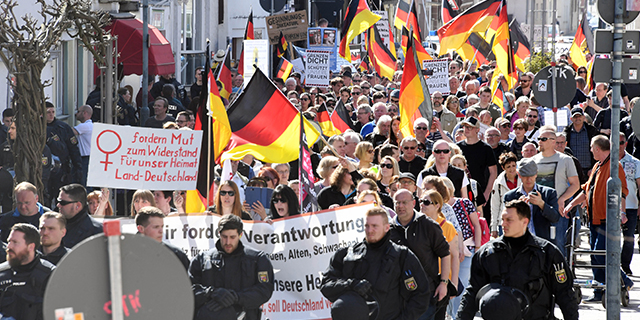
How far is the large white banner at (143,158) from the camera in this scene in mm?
8797

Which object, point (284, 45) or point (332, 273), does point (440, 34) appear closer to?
point (284, 45)

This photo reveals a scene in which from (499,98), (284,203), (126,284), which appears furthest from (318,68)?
(126,284)

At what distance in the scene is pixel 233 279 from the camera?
6965 millimetres

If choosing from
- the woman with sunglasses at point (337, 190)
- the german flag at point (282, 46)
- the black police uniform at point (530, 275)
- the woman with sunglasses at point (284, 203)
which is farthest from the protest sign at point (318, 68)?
the black police uniform at point (530, 275)

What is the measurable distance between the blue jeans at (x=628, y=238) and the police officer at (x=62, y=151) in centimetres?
695

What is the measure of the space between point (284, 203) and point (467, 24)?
40.4ft

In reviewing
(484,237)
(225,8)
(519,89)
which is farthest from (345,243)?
(225,8)

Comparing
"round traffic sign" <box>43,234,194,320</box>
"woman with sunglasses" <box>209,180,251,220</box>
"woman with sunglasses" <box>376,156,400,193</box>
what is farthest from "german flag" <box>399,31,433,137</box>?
"round traffic sign" <box>43,234,194,320</box>

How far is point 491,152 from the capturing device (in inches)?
468

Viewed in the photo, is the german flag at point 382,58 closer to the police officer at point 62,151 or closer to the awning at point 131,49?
the awning at point 131,49

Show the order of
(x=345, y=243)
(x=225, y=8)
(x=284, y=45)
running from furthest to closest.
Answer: (x=225, y=8) < (x=284, y=45) < (x=345, y=243)

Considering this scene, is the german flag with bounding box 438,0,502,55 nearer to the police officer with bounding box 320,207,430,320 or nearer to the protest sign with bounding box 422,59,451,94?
the protest sign with bounding box 422,59,451,94

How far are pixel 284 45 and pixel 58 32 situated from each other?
14989 millimetres

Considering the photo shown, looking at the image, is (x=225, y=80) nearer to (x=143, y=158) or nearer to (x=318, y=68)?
(x=143, y=158)
